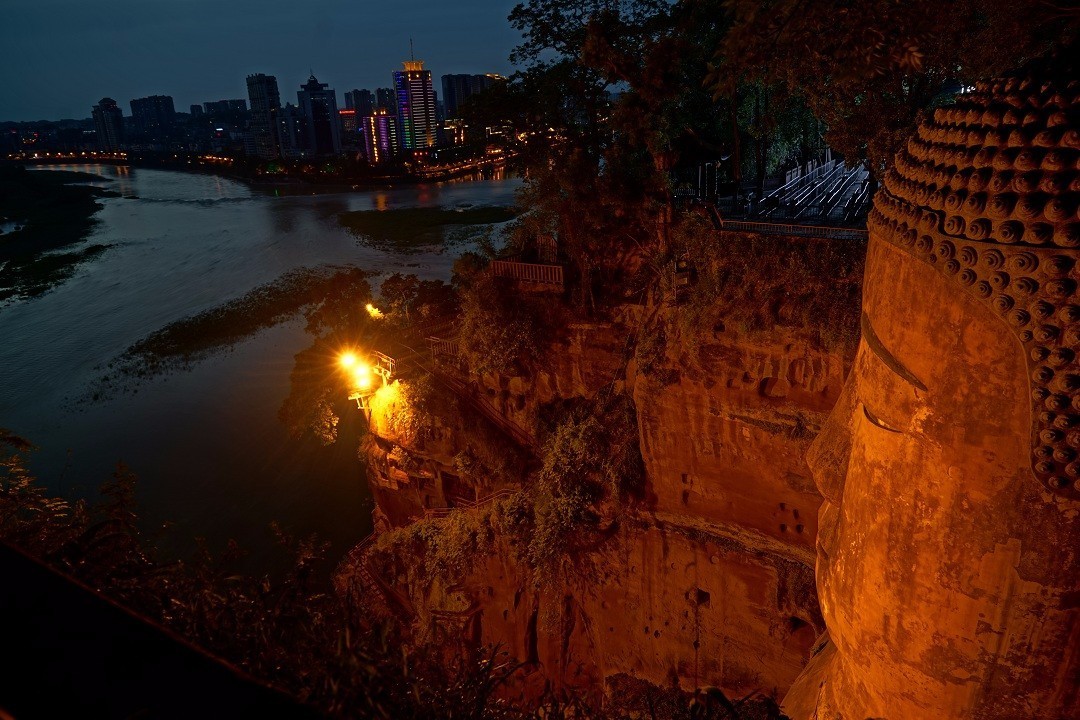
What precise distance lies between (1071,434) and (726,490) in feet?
27.3

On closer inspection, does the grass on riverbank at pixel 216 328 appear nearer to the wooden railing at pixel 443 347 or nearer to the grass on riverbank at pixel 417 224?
the grass on riverbank at pixel 417 224

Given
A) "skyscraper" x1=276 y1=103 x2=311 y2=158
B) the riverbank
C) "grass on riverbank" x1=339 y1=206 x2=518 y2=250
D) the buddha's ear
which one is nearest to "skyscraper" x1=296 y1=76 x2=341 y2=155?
"skyscraper" x1=276 y1=103 x2=311 y2=158

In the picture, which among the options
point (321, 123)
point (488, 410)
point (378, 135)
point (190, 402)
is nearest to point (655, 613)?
point (488, 410)

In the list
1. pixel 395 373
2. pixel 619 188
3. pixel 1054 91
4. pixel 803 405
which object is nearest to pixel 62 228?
pixel 395 373

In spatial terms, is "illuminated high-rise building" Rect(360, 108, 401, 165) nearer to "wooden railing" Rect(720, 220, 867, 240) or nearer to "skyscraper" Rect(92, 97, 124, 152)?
Result: "skyscraper" Rect(92, 97, 124, 152)

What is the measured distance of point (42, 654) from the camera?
3.09m

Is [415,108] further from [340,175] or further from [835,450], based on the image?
[835,450]

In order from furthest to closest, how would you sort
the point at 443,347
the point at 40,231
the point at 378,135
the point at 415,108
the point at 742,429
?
1. the point at 415,108
2. the point at 378,135
3. the point at 40,231
4. the point at 443,347
5. the point at 742,429

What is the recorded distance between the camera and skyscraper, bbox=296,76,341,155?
13784 centimetres

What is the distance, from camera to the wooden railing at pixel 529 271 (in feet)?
45.1

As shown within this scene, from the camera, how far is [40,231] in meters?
58.0

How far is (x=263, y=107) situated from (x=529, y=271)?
15780 cm

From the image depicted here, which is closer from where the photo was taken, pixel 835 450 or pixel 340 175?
pixel 835 450

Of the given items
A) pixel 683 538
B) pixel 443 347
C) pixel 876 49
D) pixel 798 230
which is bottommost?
pixel 683 538
